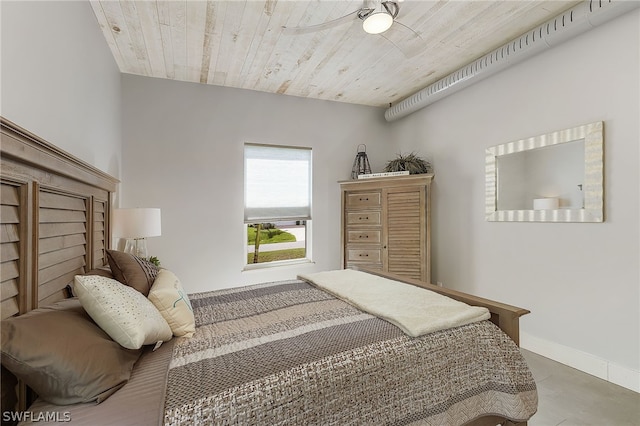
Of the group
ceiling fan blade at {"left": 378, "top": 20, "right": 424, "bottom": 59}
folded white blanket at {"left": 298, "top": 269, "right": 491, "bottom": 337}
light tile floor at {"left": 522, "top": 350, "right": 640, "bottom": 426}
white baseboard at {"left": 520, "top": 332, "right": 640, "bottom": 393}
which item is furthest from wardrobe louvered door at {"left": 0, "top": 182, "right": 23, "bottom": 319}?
white baseboard at {"left": 520, "top": 332, "right": 640, "bottom": 393}

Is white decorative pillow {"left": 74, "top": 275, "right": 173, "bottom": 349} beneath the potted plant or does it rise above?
beneath

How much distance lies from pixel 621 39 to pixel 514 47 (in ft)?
2.18

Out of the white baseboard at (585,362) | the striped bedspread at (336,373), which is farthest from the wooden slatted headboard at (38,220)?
the white baseboard at (585,362)

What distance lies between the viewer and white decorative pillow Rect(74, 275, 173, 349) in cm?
105

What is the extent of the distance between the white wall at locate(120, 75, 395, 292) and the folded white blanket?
167 centimetres

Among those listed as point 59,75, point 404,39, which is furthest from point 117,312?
point 404,39

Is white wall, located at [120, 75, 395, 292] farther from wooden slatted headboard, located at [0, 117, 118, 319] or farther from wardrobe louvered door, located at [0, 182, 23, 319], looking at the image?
wardrobe louvered door, located at [0, 182, 23, 319]

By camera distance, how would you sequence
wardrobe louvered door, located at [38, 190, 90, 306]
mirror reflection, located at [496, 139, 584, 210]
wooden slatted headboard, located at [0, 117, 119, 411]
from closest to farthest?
wooden slatted headboard, located at [0, 117, 119, 411], wardrobe louvered door, located at [38, 190, 90, 306], mirror reflection, located at [496, 139, 584, 210]

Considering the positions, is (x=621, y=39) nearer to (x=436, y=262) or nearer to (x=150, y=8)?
(x=436, y=262)

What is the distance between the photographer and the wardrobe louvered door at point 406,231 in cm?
343

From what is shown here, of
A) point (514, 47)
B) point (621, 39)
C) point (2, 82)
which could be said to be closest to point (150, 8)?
point (2, 82)

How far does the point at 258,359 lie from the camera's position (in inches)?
43.9

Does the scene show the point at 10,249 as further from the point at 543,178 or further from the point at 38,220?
the point at 543,178

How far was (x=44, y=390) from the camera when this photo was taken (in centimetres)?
84
